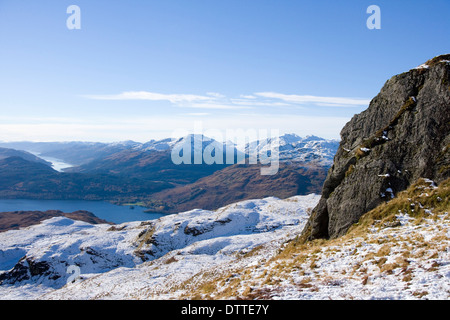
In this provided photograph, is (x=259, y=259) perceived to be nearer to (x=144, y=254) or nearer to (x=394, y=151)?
(x=394, y=151)

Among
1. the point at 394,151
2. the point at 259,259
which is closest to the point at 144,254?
the point at 259,259

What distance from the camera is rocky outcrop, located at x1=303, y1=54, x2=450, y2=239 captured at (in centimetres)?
2122

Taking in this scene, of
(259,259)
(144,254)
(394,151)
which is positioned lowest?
(144,254)

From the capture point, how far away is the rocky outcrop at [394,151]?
21.2m

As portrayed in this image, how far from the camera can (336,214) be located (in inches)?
953

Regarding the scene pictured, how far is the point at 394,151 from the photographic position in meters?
22.9

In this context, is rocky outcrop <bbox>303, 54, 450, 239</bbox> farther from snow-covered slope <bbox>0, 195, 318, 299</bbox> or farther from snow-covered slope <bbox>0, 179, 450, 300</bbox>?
snow-covered slope <bbox>0, 195, 318, 299</bbox>

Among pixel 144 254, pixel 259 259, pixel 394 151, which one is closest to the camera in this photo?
pixel 394 151

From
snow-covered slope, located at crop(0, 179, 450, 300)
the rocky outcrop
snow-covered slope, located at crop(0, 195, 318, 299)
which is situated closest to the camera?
snow-covered slope, located at crop(0, 179, 450, 300)

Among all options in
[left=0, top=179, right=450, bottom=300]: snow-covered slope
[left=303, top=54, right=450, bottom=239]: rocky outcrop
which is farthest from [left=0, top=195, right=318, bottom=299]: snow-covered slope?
[left=303, top=54, right=450, bottom=239]: rocky outcrop

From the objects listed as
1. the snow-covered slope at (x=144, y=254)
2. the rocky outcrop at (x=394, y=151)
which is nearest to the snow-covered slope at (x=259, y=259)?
the snow-covered slope at (x=144, y=254)
